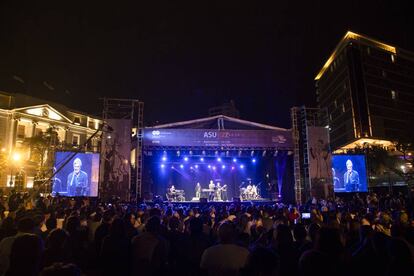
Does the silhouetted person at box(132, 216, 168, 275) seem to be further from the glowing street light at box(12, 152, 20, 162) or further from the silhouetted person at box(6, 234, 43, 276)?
the glowing street light at box(12, 152, 20, 162)

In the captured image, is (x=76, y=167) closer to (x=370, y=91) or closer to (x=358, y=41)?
(x=370, y=91)

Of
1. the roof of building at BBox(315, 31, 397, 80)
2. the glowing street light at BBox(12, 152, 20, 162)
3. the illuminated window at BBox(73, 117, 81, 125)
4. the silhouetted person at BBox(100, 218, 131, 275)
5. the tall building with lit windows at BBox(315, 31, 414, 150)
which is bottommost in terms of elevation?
the silhouetted person at BBox(100, 218, 131, 275)

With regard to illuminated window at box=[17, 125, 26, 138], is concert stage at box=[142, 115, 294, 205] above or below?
below

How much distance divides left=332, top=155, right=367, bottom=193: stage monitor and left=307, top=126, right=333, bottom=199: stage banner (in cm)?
132

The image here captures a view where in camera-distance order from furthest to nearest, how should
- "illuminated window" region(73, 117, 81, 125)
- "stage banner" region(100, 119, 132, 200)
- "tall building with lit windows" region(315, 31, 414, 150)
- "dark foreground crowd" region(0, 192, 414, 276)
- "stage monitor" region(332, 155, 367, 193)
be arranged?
"tall building with lit windows" region(315, 31, 414, 150) < "illuminated window" region(73, 117, 81, 125) < "stage monitor" region(332, 155, 367, 193) < "stage banner" region(100, 119, 132, 200) < "dark foreground crowd" region(0, 192, 414, 276)

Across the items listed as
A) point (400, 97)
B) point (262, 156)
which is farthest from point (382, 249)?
point (400, 97)

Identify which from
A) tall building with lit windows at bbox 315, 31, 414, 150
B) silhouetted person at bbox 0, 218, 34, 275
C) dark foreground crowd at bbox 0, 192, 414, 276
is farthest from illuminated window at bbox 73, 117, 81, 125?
silhouetted person at bbox 0, 218, 34, 275

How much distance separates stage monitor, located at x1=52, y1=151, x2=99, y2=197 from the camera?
18941 mm

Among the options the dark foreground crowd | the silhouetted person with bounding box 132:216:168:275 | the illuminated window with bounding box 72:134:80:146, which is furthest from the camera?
the illuminated window with bounding box 72:134:80:146

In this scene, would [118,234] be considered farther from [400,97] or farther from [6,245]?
[400,97]

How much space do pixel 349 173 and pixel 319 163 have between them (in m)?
2.78

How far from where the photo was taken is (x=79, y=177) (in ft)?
63.0

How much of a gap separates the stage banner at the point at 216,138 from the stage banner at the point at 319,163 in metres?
1.41

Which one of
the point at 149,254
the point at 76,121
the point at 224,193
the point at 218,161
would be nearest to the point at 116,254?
the point at 149,254
